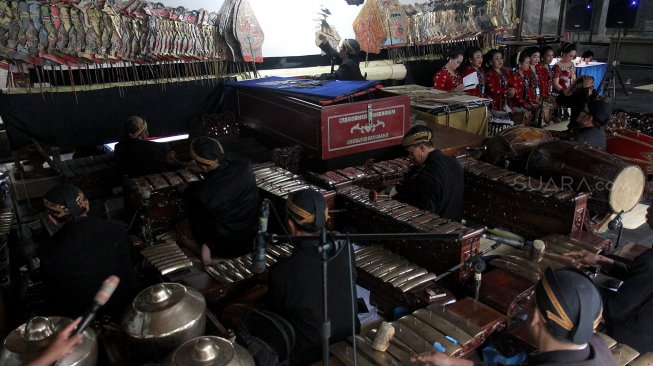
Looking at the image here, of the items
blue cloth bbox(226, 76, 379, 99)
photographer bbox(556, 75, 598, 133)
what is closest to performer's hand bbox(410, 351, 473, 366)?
blue cloth bbox(226, 76, 379, 99)

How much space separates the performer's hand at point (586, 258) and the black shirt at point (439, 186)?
108 cm

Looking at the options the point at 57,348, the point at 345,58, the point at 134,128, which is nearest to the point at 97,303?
the point at 57,348

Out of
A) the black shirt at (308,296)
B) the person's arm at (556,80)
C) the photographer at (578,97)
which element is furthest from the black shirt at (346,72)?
the black shirt at (308,296)

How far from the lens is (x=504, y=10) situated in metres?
11.3

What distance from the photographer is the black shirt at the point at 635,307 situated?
10.2 ft

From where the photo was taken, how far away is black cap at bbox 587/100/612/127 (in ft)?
19.0

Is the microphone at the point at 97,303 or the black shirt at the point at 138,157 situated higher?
the microphone at the point at 97,303

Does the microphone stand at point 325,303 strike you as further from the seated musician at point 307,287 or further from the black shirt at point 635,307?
the black shirt at point 635,307

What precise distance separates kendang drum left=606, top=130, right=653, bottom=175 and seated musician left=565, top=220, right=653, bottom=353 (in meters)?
3.32

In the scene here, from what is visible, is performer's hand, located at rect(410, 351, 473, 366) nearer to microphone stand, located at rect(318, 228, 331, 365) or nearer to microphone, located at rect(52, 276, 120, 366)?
microphone stand, located at rect(318, 228, 331, 365)

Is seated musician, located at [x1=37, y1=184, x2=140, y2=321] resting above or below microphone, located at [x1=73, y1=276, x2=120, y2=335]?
below

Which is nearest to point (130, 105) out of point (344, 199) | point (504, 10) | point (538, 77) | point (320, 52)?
point (320, 52)

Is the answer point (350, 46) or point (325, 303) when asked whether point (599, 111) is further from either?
point (325, 303)

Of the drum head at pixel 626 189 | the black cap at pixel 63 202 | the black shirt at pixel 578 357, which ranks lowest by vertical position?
the drum head at pixel 626 189
